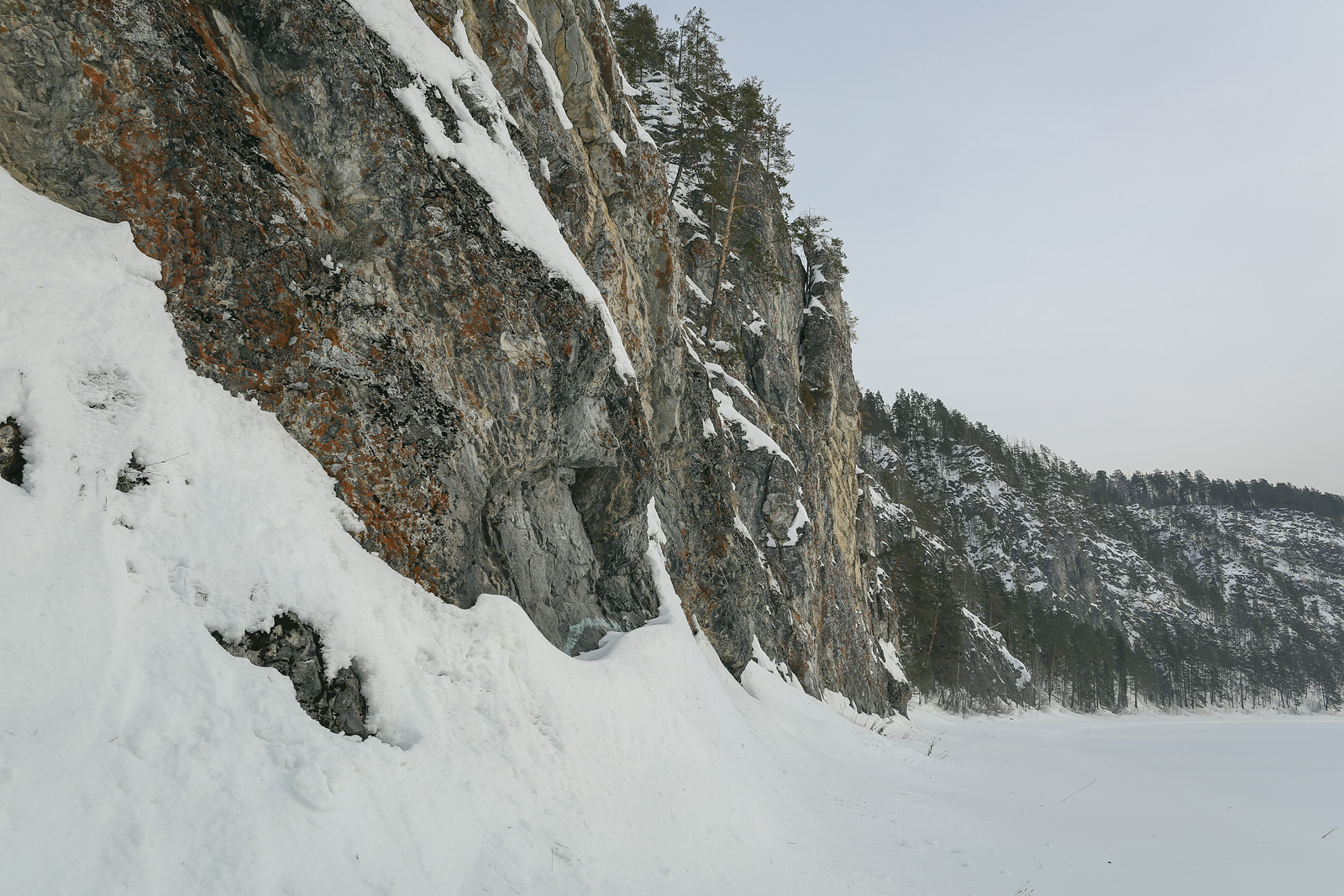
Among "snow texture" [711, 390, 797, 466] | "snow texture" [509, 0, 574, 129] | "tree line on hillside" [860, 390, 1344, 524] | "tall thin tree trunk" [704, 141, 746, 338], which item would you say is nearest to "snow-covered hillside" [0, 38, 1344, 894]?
"snow texture" [509, 0, 574, 129]

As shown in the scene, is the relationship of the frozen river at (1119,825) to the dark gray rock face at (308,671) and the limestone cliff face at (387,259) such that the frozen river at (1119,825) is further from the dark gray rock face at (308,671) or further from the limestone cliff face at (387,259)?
the dark gray rock face at (308,671)

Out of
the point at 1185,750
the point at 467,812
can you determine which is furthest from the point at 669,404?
the point at 1185,750

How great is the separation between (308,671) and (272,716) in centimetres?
47

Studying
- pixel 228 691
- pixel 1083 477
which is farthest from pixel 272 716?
pixel 1083 477

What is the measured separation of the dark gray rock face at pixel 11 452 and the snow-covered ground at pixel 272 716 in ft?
0.23

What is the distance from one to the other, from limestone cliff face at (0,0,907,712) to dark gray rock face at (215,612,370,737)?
1359 mm

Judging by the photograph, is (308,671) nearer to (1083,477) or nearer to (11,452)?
(11,452)

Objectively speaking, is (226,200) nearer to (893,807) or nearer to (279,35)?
(279,35)

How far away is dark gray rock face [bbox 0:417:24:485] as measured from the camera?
4230 mm

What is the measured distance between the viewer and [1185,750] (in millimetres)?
28422

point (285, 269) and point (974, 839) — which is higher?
point (285, 269)

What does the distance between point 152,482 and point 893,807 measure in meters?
11.0

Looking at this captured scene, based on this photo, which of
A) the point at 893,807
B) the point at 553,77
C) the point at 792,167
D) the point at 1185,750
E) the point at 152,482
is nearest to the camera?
the point at 152,482

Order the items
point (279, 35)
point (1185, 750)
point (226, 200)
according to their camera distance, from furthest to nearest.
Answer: point (1185, 750) < point (279, 35) < point (226, 200)
